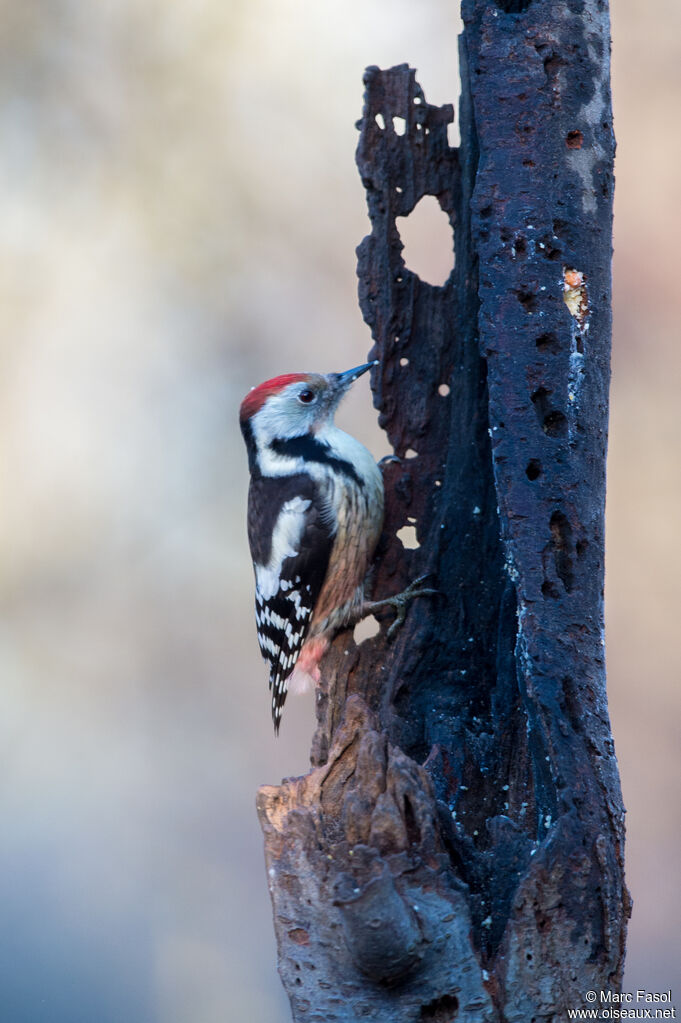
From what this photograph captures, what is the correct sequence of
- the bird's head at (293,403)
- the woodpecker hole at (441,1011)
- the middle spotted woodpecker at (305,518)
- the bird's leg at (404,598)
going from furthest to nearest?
the bird's head at (293,403)
the middle spotted woodpecker at (305,518)
the bird's leg at (404,598)
the woodpecker hole at (441,1011)

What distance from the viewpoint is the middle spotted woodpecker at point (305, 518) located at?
2977 millimetres

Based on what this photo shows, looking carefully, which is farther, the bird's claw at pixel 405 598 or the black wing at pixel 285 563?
the black wing at pixel 285 563

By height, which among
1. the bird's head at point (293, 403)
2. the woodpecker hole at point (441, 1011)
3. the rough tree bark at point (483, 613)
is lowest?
the woodpecker hole at point (441, 1011)

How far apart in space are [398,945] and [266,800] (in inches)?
15.2

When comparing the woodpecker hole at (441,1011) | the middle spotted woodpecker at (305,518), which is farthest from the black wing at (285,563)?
the woodpecker hole at (441,1011)

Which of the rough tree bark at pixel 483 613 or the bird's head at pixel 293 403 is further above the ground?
the bird's head at pixel 293 403

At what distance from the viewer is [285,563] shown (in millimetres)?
3148

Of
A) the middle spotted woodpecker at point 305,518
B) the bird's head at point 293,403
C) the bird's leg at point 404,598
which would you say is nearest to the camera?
the bird's leg at point 404,598

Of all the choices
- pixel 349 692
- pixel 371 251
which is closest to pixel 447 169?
pixel 371 251

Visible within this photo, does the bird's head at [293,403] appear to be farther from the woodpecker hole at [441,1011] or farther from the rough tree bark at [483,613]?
the woodpecker hole at [441,1011]

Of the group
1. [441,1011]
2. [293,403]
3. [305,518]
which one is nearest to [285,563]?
[305,518]

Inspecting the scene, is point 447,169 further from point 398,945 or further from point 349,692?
point 398,945

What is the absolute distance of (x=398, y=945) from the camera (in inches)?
75.1

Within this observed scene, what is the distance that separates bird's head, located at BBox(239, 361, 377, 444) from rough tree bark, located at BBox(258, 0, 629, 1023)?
0.39 metres
